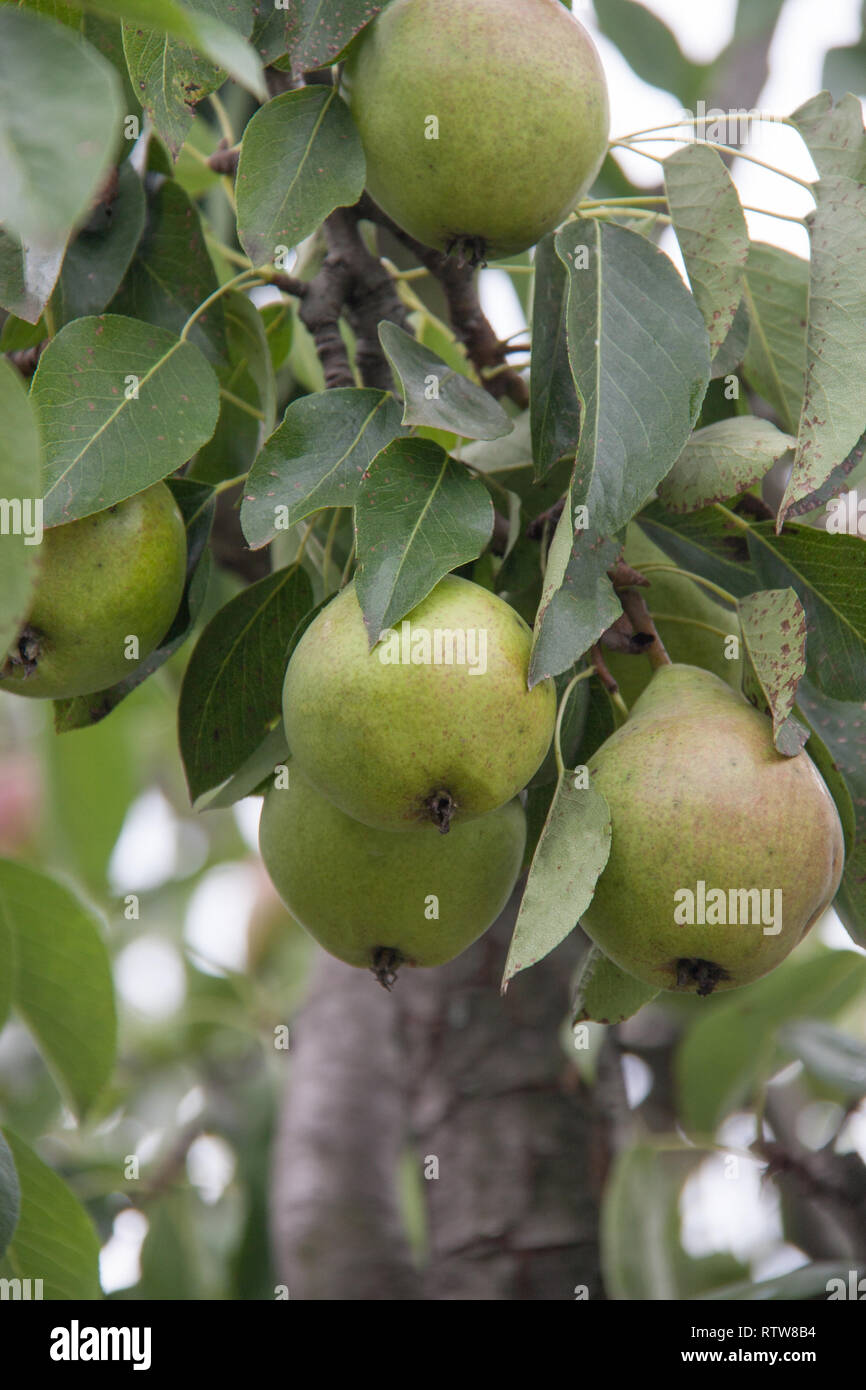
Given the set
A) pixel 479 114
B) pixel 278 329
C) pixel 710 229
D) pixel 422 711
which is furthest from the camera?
pixel 278 329

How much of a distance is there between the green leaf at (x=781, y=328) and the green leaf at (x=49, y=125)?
817 millimetres

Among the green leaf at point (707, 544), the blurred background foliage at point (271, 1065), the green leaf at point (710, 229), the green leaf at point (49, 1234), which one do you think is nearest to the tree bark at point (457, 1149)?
the blurred background foliage at point (271, 1065)

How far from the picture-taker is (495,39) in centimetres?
107

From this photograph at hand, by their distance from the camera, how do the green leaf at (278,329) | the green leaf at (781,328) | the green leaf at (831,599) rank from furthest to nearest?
1. the green leaf at (278,329)
2. the green leaf at (781,328)
3. the green leaf at (831,599)

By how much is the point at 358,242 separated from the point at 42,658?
562mm

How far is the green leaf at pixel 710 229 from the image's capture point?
112 cm

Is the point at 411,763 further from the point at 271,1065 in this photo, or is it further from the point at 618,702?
the point at 271,1065

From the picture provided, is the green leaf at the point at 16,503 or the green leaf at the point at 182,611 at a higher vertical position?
the green leaf at the point at 182,611

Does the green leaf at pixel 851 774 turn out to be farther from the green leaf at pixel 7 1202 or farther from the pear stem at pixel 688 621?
the green leaf at pixel 7 1202

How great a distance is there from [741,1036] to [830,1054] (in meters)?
0.19

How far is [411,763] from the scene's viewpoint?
957mm

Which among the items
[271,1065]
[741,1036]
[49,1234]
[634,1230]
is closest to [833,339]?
[49,1234]
